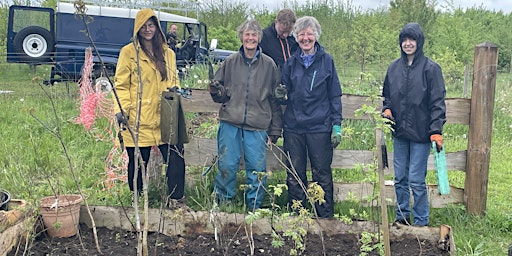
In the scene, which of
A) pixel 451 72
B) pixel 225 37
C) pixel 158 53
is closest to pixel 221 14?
pixel 225 37

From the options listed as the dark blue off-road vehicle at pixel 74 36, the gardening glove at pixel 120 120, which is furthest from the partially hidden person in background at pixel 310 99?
the dark blue off-road vehicle at pixel 74 36

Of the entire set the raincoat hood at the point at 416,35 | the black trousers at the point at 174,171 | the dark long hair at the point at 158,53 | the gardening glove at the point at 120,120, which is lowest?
the black trousers at the point at 174,171

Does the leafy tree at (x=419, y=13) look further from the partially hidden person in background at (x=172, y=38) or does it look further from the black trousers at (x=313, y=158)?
the black trousers at (x=313, y=158)

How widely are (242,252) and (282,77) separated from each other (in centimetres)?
154

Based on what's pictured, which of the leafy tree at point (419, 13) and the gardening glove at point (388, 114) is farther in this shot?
the leafy tree at point (419, 13)

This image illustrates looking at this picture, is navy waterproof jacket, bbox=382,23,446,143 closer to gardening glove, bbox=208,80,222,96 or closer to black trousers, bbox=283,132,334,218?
black trousers, bbox=283,132,334,218

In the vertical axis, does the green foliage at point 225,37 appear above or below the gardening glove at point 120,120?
above

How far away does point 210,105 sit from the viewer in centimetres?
462

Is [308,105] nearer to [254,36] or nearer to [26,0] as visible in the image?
[254,36]

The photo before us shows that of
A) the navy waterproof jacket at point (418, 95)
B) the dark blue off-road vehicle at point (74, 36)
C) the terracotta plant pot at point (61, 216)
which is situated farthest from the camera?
the dark blue off-road vehicle at point (74, 36)

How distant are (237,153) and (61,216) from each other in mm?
1438

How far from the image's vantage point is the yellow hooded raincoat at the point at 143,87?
3.96 meters

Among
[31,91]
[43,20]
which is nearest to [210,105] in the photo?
[31,91]

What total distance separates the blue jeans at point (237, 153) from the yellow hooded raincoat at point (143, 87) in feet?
1.75
